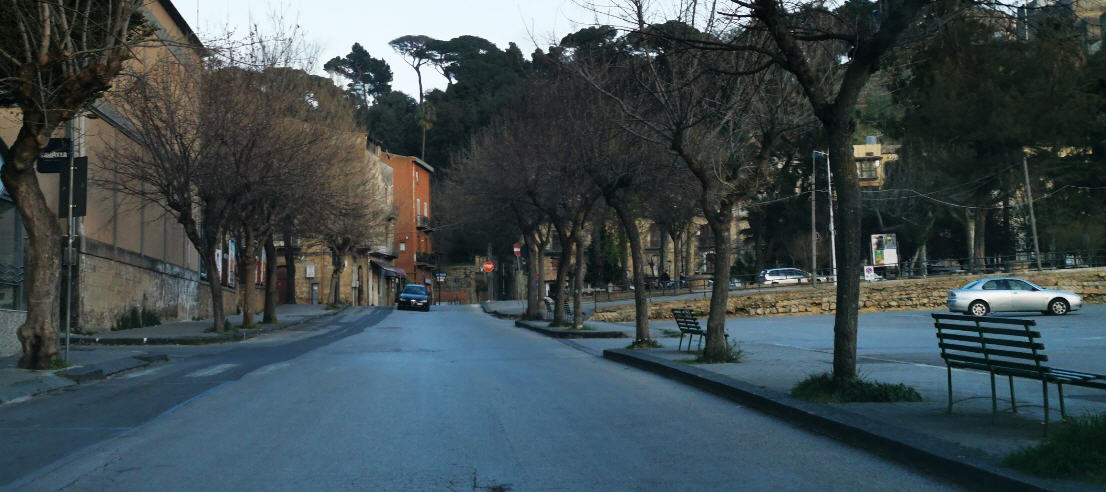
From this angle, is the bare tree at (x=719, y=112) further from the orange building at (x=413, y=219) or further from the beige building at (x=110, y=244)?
the orange building at (x=413, y=219)

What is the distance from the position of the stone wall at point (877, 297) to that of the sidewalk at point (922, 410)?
26.4 m

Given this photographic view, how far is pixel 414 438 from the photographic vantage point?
8.68m

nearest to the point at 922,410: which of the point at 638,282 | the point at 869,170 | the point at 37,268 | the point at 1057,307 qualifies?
the point at 37,268

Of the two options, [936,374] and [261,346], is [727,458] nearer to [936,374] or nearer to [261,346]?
[936,374]

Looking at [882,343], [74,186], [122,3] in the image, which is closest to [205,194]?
[74,186]

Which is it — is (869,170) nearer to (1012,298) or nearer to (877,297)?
(877,297)

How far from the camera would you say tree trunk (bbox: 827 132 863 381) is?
10.3m

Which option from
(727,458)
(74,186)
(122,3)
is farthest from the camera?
(74,186)

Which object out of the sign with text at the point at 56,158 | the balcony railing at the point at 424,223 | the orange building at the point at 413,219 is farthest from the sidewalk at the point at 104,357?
the balcony railing at the point at 424,223

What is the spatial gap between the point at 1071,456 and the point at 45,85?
14.2 metres

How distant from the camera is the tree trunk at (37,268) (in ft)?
49.0

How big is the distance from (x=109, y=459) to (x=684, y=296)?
42065mm

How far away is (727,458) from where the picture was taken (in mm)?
7680

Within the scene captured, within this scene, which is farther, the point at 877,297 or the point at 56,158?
the point at 877,297
